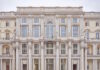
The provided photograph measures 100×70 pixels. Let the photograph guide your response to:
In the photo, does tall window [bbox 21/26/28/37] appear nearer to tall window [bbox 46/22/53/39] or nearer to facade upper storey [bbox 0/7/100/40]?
facade upper storey [bbox 0/7/100/40]

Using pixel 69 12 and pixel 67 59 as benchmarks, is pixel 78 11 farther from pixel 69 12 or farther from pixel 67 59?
pixel 67 59

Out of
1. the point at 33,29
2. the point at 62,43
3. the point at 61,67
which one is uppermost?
the point at 33,29

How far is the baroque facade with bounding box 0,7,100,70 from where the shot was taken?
45.1 m

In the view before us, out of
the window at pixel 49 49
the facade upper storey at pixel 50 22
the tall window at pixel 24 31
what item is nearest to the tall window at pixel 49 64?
the window at pixel 49 49

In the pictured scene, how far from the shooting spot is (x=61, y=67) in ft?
149

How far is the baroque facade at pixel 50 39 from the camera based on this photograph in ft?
148

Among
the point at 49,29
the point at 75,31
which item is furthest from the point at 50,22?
the point at 75,31

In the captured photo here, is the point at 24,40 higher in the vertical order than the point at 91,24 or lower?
lower

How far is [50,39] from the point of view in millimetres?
45188

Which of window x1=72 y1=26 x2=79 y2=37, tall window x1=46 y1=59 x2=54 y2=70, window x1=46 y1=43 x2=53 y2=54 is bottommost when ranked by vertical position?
tall window x1=46 y1=59 x2=54 y2=70

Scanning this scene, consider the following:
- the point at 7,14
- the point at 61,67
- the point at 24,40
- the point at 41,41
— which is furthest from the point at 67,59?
the point at 7,14

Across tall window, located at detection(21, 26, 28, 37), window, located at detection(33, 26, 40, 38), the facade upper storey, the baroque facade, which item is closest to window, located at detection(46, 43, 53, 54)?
the baroque facade

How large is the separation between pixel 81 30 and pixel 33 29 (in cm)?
942

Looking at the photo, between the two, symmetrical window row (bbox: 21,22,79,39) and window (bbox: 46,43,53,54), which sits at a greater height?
symmetrical window row (bbox: 21,22,79,39)
